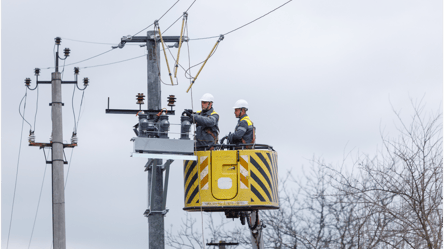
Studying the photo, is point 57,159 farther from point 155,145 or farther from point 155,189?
point 155,145

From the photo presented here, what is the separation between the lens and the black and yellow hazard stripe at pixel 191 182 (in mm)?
12227

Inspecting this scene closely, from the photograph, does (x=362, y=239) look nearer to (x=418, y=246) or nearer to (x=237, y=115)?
(x=418, y=246)

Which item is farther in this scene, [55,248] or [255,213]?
[55,248]

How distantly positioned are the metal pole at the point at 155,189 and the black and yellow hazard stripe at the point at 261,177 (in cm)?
167

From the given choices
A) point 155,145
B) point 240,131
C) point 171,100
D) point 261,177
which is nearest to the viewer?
point 155,145

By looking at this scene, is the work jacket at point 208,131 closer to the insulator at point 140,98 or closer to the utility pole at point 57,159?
the insulator at point 140,98

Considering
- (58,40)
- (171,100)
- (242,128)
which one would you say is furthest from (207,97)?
(58,40)

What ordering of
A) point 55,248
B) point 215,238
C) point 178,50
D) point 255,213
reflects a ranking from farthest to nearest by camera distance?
point 215,238, point 55,248, point 255,213, point 178,50

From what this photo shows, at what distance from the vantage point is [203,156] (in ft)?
39.8

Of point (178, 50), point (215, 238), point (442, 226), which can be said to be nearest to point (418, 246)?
point (442, 226)

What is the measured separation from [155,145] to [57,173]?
8505mm

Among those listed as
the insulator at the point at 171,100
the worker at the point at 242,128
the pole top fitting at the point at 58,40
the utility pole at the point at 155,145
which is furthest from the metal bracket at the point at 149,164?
the pole top fitting at the point at 58,40

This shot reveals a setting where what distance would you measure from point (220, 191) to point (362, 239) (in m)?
3.83

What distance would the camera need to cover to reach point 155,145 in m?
11.5
